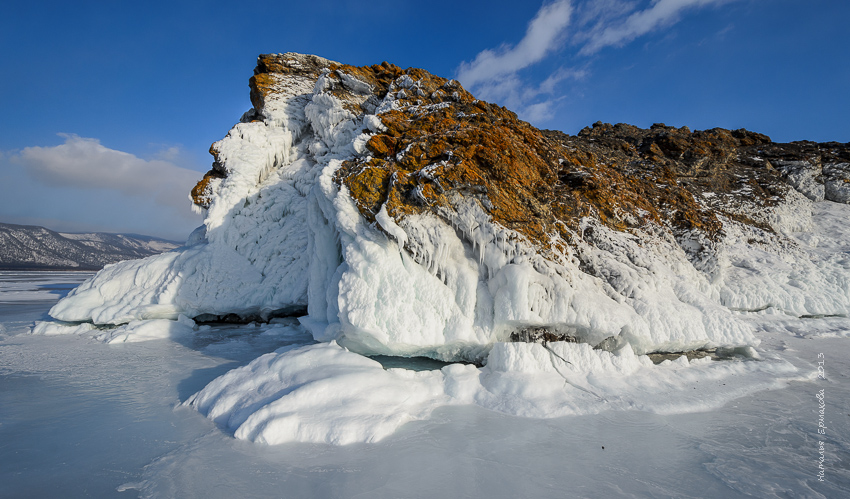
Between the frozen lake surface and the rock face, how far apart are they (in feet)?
6.34

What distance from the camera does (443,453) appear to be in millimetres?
3816

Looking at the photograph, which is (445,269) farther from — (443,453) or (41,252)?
(41,252)

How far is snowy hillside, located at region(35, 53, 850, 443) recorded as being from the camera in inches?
208

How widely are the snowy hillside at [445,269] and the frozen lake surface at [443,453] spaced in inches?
15.3

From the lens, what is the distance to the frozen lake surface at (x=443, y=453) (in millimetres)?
3234

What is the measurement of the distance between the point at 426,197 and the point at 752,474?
575 centimetres

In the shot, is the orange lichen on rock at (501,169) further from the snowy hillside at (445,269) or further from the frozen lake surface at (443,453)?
the frozen lake surface at (443,453)

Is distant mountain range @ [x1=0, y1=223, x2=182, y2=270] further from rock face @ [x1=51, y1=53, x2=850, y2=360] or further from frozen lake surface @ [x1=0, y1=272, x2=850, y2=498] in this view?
frozen lake surface @ [x1=0, y1=272, x2=850, y2=498]

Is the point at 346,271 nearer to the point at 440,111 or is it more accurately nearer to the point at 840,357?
the point at 440,111

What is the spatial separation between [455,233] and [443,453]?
13.7 ft

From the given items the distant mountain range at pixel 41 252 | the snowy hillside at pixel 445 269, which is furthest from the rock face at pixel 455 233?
the distant mountain range at pixel 41 252

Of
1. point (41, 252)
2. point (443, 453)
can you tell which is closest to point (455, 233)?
Result: point (443, 453)

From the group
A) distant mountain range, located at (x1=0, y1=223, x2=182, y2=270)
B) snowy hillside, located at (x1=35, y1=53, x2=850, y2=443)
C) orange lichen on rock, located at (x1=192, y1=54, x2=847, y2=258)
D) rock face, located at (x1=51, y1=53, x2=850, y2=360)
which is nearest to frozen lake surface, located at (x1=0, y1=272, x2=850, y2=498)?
snowy hillside, located at (x1=35, y1=53, x2=850, y2=443)

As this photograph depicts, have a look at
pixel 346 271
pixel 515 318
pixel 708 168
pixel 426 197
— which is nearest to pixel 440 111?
pixel 426 197
